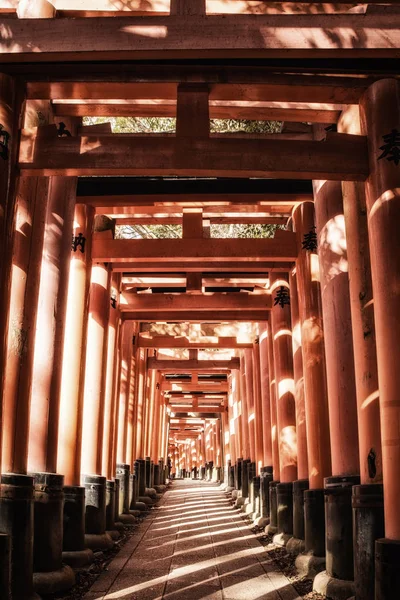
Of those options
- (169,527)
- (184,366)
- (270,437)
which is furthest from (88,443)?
(184,366)

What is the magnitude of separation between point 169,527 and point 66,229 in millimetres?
6173

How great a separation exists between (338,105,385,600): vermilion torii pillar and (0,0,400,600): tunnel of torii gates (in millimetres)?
16

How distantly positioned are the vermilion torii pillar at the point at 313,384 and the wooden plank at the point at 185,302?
2.97 m

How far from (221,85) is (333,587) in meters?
4.24

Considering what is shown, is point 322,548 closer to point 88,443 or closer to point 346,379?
point 346,379

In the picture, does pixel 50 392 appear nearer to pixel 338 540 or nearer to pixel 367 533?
pixel 338 540

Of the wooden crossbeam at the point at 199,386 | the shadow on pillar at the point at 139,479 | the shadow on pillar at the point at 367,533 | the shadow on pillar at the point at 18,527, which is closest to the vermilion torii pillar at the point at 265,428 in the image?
the shadow on pillar at the point at 139,479

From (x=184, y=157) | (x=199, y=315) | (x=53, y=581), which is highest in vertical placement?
(x=199, y=315)

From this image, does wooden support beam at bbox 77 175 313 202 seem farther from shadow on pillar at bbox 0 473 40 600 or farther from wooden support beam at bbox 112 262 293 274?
shadow on pillar at bbox 0 473 40 600

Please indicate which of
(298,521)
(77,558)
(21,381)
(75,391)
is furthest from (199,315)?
(21,381)

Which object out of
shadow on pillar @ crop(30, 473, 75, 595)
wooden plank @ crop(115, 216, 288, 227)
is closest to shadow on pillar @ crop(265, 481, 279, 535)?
wooden plank @ crop(115, 216, 288, 227)

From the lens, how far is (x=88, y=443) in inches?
348

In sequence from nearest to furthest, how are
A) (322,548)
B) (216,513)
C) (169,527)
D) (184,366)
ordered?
(322,548) → (169,527) → (216,513) → (184,366)

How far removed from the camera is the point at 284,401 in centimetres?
971
